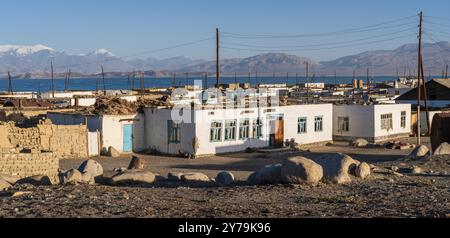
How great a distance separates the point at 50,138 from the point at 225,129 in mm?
10302

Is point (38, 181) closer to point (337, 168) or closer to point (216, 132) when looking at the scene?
point (337, 168)

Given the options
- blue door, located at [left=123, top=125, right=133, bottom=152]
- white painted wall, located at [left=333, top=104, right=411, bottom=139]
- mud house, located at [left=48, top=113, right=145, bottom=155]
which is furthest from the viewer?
white painted wall, located at [left=333, top=104, right=411, bottom=139]

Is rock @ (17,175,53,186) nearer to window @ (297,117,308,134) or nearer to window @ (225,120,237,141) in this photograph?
window @ (225,120,237,141)

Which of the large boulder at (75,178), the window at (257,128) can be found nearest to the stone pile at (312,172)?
the large boulder at (75,178)

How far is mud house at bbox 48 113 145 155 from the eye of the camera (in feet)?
123

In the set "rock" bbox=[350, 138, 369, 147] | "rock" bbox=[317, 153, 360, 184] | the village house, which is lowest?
"rock" bbox=[350, 138, 369, 147]

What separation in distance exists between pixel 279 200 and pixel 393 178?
6258 mm

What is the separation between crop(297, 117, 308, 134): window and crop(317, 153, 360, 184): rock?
23287 mm

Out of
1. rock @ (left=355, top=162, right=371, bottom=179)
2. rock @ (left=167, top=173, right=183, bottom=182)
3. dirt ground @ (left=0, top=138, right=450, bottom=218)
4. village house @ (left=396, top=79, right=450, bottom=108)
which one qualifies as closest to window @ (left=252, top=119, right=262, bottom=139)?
rock @ (left=167, top=173, right=183, bottom=182)

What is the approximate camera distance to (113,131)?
126 ft

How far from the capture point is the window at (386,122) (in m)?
48.0

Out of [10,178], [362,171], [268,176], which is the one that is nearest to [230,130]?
[10,178]
